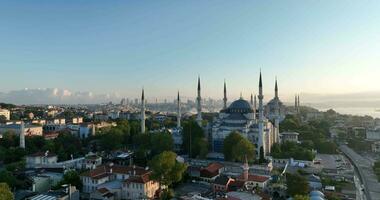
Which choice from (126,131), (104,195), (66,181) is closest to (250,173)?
(104,195)

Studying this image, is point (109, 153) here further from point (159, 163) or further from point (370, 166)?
point (370, 166)

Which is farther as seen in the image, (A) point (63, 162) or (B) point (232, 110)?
(B) point (232, 110)

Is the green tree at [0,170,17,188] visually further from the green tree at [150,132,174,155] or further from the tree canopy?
the tree canopy

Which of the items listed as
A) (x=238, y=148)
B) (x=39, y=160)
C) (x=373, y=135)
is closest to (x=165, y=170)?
(x=238, y=148)

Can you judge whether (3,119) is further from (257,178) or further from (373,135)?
(373,135)

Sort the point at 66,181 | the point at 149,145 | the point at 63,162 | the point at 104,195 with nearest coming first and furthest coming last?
the point at 104,195 < the point at 66,181 < the point at 63,162 < the point at 149,145

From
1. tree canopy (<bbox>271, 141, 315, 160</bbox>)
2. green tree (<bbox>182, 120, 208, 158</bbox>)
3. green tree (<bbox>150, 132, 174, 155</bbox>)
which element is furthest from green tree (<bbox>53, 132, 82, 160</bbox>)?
tree canopy (<bbox>271, 141, 315, 160</bbox>)
